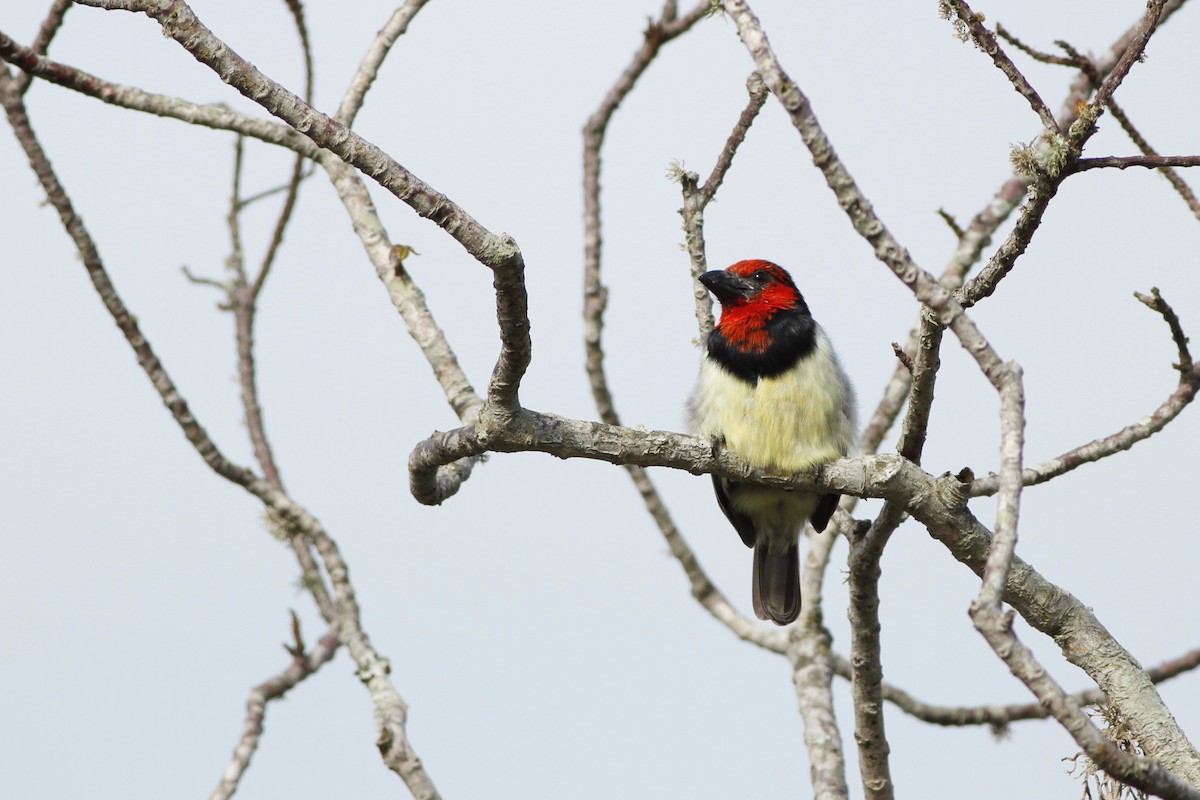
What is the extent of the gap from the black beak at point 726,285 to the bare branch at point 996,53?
1855mm

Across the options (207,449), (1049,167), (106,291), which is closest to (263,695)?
(207,449)

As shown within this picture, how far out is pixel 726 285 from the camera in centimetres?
462

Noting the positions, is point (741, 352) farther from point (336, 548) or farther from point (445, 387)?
point (336, 548)

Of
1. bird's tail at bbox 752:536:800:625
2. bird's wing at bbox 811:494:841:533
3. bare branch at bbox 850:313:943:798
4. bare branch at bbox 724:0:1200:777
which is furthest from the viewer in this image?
bird's tail at bbox 752:536:800:625

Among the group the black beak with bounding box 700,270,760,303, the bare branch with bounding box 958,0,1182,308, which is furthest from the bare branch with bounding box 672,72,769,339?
the bare branch with bounding box 958,0,1182,308

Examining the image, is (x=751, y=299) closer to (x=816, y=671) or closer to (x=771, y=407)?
(x=771, y=407)

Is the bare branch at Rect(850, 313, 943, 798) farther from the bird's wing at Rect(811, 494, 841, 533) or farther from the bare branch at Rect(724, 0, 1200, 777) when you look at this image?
the bird's wing at Rect(811, 494, 841, 533)

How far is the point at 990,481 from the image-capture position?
132 inches

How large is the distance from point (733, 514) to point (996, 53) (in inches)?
107

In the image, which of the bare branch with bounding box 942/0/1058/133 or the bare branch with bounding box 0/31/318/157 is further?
the bare branch with bounding box 0/31/318/157

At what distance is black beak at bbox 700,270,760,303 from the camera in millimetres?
4578

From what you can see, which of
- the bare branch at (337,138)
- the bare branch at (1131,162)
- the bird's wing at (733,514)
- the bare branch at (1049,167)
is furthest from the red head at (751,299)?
the bare branch at (337,138)

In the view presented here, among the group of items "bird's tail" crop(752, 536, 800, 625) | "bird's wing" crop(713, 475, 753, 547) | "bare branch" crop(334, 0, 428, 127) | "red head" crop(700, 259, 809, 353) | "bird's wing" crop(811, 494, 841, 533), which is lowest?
"bird's tail" crop(752, 536, 800, 625)

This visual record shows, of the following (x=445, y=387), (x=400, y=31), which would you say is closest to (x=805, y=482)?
(x=445, y=387)
